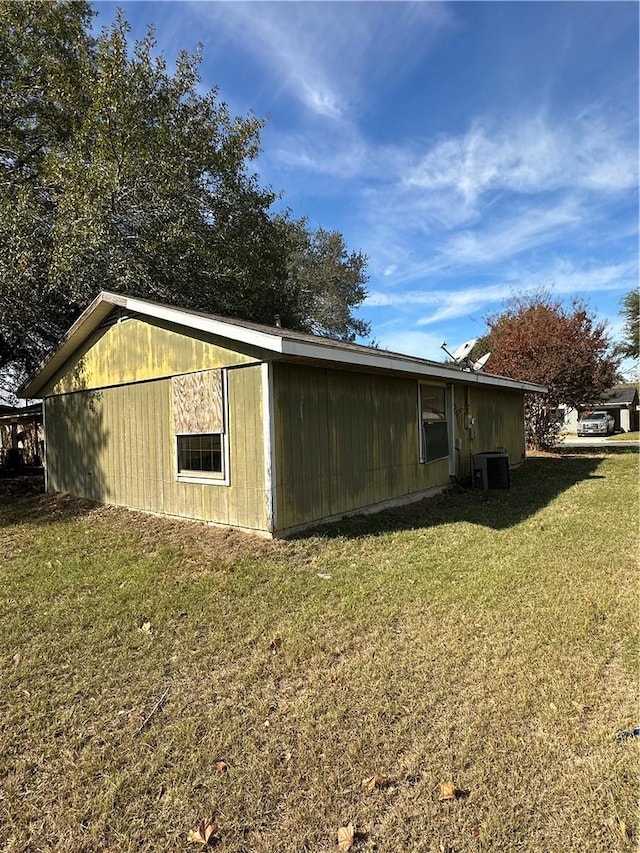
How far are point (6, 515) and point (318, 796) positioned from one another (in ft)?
28.1

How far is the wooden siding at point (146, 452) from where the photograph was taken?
6.10 m

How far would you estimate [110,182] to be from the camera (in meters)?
10.2

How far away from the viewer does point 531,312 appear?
698 inches

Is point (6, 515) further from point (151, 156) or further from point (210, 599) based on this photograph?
point (151, 156)

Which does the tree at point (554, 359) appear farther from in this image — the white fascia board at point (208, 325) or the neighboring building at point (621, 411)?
the neighboring building at point (621, 411)

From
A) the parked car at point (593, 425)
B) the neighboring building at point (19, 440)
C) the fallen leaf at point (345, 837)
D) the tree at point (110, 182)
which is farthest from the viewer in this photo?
the parked car at point (593, 425)

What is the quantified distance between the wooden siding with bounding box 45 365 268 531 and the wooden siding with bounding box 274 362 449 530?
1.13 ft

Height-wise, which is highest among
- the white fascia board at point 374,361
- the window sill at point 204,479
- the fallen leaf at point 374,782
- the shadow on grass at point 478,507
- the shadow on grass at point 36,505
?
the white fascia board at point 374,361

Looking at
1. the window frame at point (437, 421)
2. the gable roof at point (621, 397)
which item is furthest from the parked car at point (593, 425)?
the window frame at point (437, 421)

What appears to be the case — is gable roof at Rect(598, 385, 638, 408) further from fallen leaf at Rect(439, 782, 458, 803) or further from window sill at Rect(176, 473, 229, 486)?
fallen leaf at Rect(439, 782, 458, 803)

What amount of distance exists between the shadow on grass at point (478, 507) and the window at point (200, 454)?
5.31 feet

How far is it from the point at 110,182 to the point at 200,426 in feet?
22.7

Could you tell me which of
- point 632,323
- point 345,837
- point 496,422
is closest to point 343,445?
point 345,837

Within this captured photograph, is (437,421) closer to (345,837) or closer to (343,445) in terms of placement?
(343,445)
